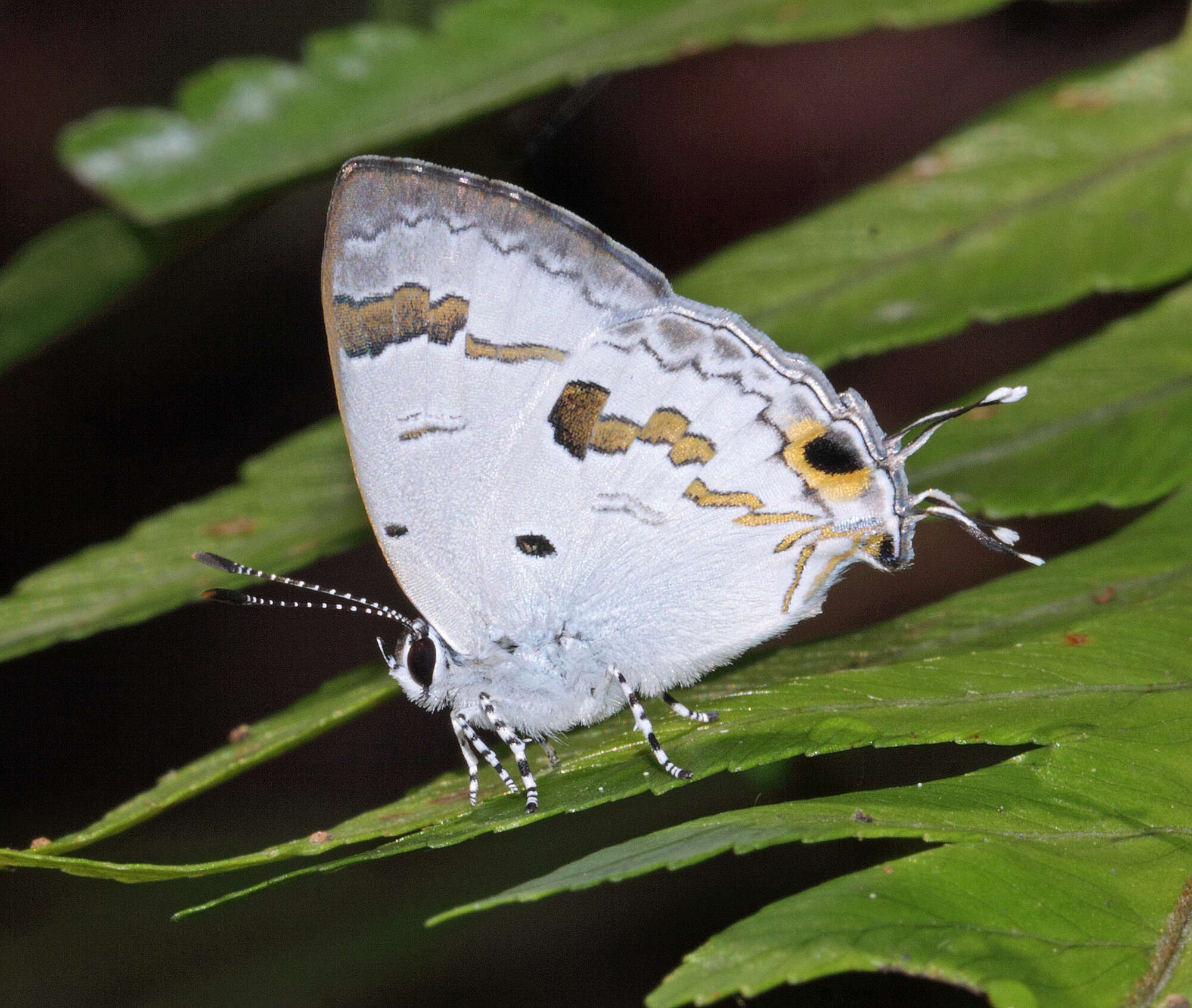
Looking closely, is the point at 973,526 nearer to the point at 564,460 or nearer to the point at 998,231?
the point at 564,460

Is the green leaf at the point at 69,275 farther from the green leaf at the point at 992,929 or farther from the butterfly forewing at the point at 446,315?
the green leaf at the point at 992,929

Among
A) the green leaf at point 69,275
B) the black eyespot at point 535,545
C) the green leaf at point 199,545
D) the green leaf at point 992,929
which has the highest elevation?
the green leaf at point 69,275

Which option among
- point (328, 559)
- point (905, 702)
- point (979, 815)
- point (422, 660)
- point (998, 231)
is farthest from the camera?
point (328, 559)

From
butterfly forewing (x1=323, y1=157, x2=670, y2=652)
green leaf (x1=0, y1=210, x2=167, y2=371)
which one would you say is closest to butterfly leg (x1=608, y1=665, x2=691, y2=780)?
butterfly forewing (x1=323, y1=157, x2=670, y2=652)

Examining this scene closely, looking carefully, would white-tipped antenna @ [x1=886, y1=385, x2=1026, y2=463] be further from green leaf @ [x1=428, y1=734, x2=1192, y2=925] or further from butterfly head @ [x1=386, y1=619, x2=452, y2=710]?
butterfly head @ [x1=386, y1=619, x2=452, y2=710]

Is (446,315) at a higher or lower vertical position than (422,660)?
higher

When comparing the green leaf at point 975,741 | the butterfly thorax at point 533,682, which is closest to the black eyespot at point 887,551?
the green leaf at point 975,741

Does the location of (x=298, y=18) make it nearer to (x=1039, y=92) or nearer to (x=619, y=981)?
(x=1039, y=92)

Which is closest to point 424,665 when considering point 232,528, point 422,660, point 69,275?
point 422,660
